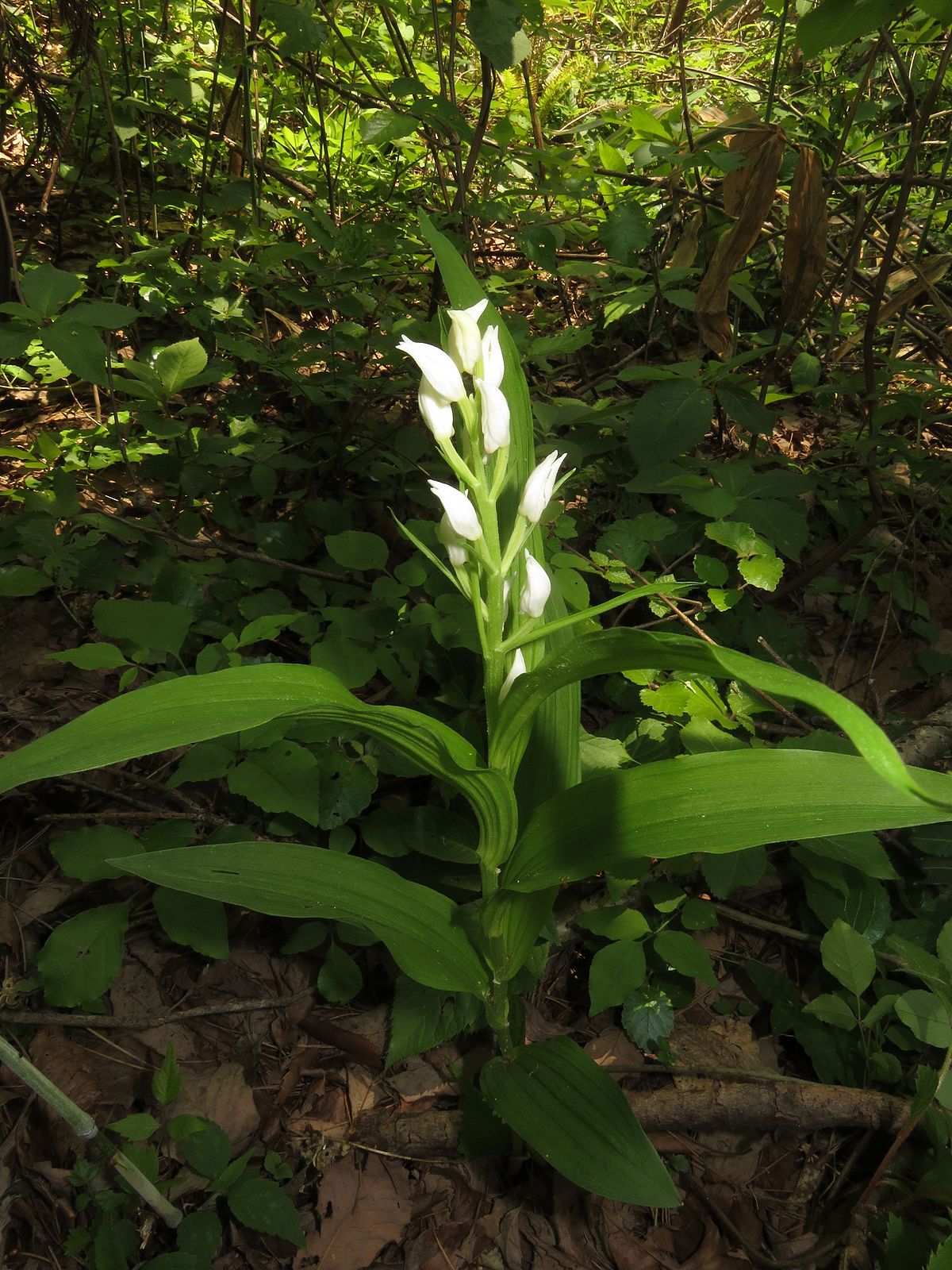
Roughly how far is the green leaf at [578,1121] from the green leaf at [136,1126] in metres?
0.53

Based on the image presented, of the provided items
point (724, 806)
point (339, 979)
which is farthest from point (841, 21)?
point (339, 979)

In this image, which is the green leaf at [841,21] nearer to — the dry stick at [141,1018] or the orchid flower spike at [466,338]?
the orchid flower spike at [466,338]

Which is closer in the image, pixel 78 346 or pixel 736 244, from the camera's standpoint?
pixel 78 346

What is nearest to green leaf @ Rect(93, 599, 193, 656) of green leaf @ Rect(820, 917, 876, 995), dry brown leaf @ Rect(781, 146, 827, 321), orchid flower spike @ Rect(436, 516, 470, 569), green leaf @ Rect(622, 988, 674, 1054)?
orchid flower spike @ Rect(436, 516, 470, 569)

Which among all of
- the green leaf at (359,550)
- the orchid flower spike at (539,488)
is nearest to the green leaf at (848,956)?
the orchid flower spike at (539,488)

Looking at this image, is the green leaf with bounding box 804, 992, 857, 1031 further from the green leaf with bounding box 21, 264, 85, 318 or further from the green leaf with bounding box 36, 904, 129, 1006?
the green leaf with bounding box 21, 264, 85, 318

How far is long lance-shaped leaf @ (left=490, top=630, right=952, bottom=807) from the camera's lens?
0.62 metres

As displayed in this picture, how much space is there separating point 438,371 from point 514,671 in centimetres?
42

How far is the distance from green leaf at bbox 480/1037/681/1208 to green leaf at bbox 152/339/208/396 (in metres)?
1.74

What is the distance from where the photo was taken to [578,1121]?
44.5 inches

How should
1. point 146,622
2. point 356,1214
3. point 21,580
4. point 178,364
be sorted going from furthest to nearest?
point 178,364 < point 21,580 < point 146,622 < point 356,1214

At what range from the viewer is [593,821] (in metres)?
1.03

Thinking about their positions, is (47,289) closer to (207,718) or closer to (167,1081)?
(207,718)

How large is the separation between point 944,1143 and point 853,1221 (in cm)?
20
